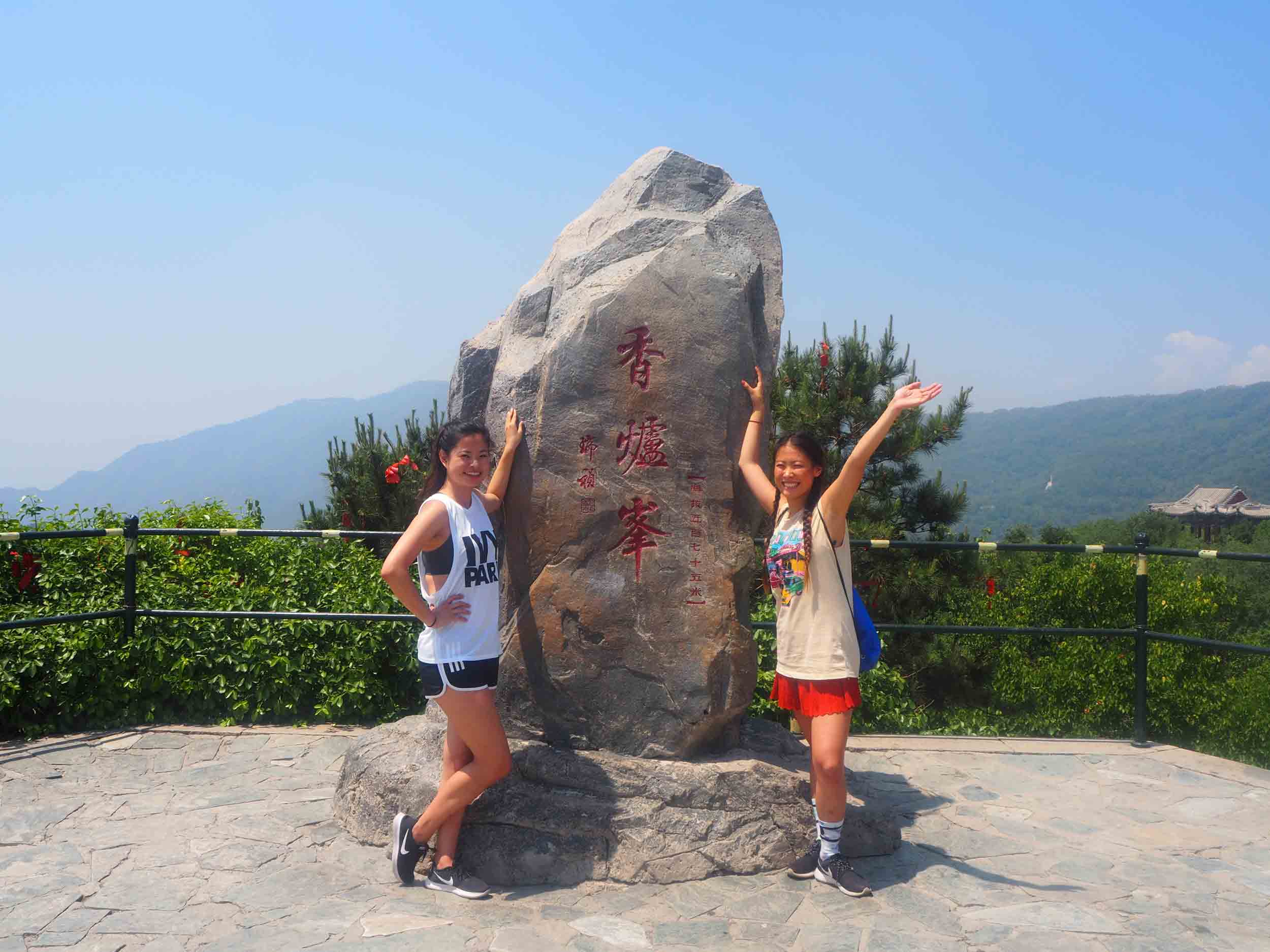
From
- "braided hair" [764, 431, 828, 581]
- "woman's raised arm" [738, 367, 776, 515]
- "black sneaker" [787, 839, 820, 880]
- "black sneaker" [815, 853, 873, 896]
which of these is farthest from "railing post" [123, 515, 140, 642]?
"black sneaker" [815, 853, 873, 896]

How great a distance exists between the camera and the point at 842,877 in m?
3.25

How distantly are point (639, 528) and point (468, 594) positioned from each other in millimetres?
760

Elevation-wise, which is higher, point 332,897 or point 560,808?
point 560,808

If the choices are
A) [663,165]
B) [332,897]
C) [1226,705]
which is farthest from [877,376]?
[332,897]

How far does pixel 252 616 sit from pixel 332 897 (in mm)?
2385

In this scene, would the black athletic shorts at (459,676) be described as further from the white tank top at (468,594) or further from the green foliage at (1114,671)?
the green foliage at (1114,671)

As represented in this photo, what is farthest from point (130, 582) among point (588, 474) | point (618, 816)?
point (618, 816)

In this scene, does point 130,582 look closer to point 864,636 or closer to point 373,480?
point 373,480

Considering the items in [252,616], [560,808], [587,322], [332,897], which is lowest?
[332,897]

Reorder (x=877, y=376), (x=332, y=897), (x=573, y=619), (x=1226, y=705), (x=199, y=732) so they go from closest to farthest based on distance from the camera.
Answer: (x=332, y=897) < (x=573, y=619) < (x=199, y=732) < (x=1226, y=705) < (x=877, y=376)

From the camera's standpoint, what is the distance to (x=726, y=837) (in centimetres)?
342

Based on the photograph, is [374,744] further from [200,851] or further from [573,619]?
[573,619]

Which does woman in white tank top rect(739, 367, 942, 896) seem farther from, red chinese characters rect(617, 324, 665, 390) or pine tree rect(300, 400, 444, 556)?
pine tree rect(300, 400, 444, 556)

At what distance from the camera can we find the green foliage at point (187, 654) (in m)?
5.07
